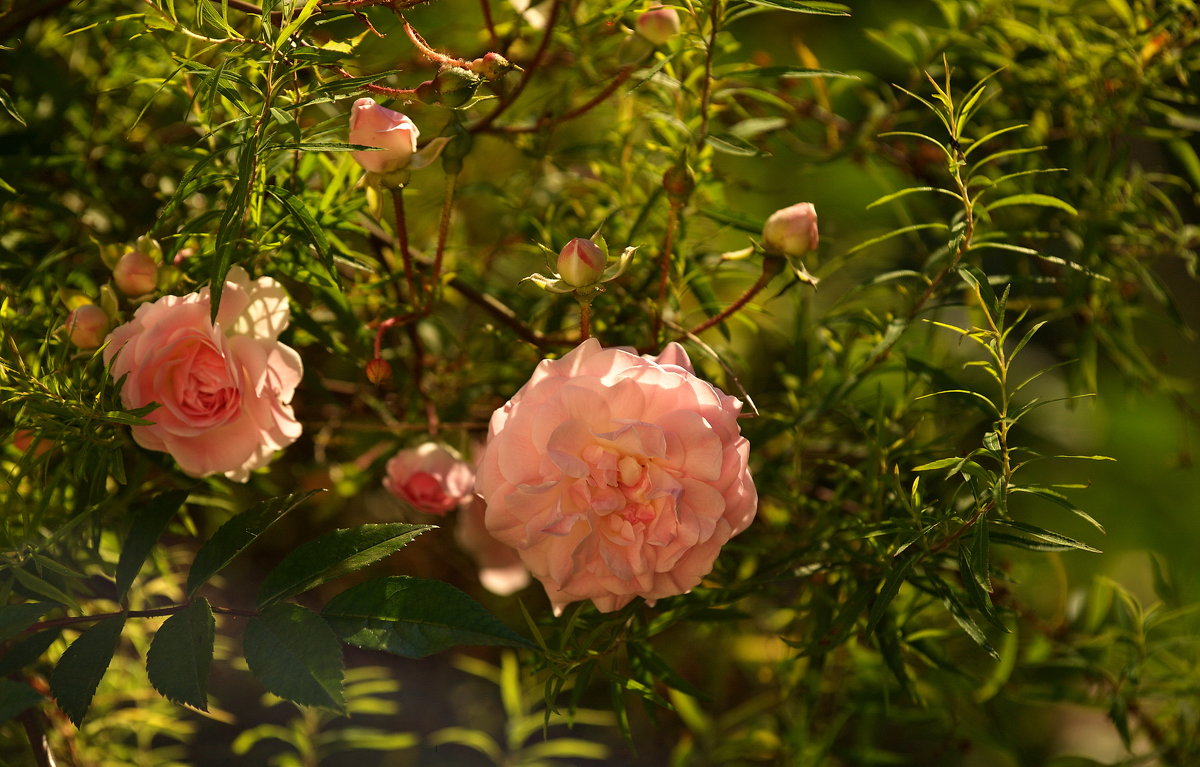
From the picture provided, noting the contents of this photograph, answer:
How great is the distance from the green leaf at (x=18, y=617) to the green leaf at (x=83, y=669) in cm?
2

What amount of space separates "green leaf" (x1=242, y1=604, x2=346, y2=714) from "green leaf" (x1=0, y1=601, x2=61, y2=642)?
74 millimetres

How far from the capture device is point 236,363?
36 cm

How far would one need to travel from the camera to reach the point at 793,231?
15.3 inches

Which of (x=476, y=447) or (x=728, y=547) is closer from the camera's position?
(x=728, y=547)

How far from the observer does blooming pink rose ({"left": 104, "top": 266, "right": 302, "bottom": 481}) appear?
35 centimetres

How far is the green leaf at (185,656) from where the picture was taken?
308 mm

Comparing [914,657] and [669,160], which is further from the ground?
[669,160]

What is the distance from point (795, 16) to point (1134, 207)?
0.57 metres

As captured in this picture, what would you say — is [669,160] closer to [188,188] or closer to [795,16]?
[188,188]

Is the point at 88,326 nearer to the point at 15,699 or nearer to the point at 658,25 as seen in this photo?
the point at 15,699

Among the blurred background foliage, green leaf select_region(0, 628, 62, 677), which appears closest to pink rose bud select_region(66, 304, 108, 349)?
the blurred background foliage

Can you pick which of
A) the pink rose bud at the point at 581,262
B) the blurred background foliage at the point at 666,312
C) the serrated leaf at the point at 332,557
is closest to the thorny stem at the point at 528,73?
the blurred background foliage at the point at 666,312

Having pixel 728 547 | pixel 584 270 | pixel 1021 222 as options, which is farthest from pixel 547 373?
pixel 1021 222

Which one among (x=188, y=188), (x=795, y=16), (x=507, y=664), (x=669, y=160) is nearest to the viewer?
(x=188, y=188)
